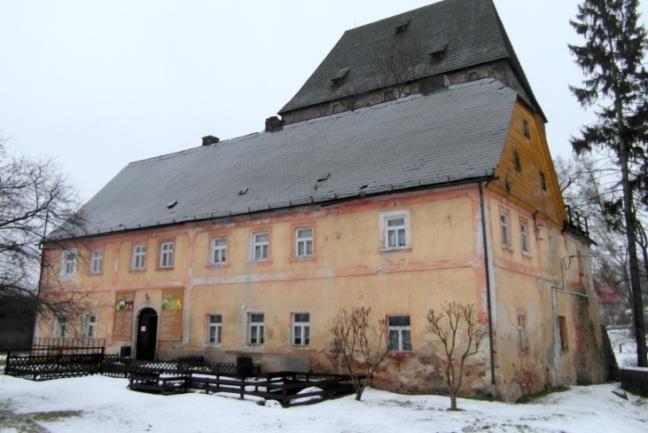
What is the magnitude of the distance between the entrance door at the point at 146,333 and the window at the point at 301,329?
21.4 feet

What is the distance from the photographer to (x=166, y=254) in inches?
873

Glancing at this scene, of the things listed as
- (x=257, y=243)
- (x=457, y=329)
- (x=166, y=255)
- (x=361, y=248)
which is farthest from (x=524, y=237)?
(x=166, y=255)

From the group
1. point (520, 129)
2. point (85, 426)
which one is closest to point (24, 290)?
point (85, 426)

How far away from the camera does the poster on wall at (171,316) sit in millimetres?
20812

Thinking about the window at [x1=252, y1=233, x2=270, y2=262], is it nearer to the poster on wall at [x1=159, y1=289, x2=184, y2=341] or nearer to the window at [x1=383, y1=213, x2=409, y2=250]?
the poster on wall at [x1=159, y1=289, x2=184, y2=341]

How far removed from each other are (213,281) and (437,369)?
351 inches

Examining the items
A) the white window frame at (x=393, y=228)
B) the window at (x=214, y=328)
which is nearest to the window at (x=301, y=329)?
the window at (x=214, y=328)

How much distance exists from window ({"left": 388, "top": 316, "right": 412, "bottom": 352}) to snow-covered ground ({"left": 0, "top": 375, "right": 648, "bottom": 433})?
52.6 inches

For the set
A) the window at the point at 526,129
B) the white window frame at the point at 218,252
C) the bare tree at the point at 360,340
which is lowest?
the bare tree at the point at 360,340

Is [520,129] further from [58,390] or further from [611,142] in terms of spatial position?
[58,390]

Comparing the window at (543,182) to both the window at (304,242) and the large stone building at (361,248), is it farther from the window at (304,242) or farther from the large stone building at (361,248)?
the window at (304,242)

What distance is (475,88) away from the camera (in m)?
20.8

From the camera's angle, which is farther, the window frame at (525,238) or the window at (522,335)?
the window frame at (525,238)

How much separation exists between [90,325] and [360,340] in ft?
43.6
